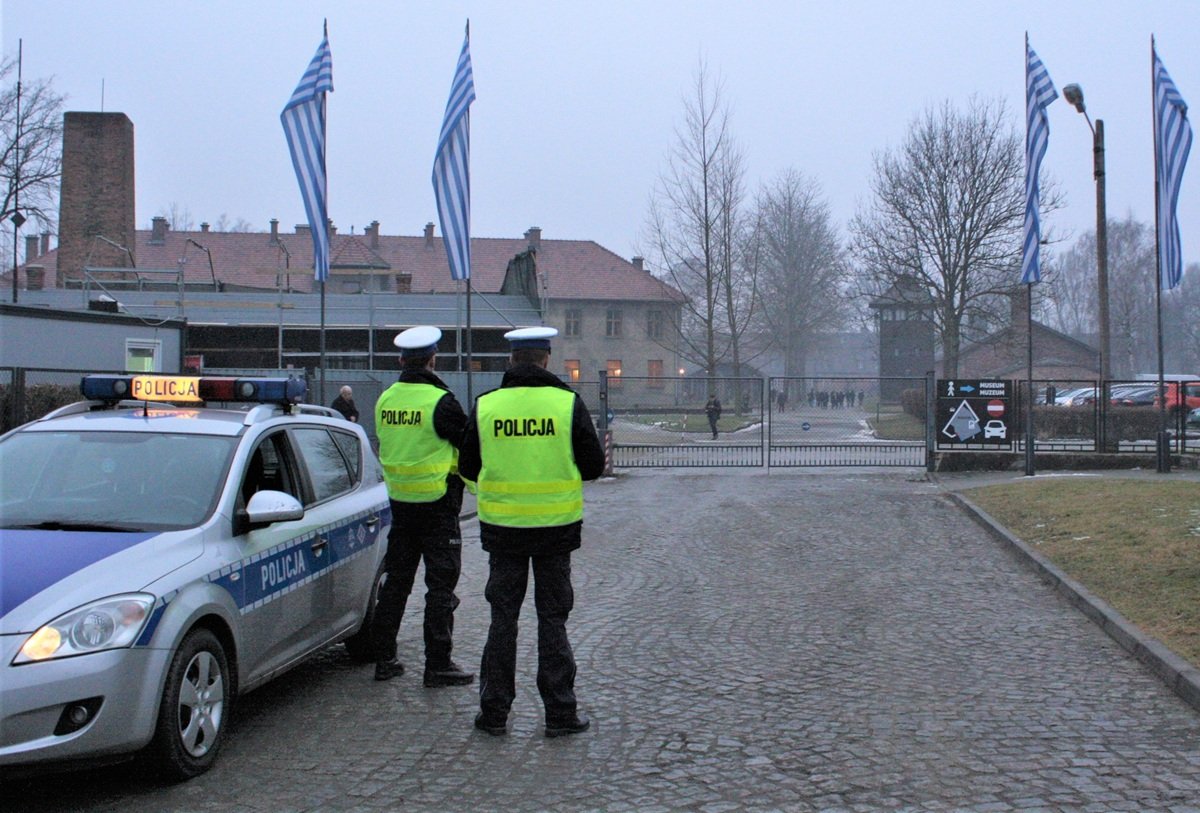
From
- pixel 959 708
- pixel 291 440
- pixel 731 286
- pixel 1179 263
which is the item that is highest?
pixel 731 286

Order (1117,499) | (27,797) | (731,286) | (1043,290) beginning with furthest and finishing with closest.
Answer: (731,286) → (1043,290) → (1117,499) → (27,797)

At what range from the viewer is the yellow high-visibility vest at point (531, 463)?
5379 millimetres

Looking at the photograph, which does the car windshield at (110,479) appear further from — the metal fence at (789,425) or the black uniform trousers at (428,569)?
the metal fence at (789,425)

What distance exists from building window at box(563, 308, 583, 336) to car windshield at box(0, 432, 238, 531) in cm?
6071

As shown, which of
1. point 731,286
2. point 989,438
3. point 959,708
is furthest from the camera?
point 731,286

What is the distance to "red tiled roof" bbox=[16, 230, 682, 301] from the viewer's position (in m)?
62.8

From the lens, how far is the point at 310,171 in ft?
53.1

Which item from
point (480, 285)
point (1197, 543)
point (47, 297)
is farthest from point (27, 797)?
point (480, 285)

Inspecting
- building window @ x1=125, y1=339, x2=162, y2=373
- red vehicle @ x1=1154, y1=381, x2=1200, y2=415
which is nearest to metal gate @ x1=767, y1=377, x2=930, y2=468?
red vehicle @ x1=1154, y1=381, x2=1200, y2=415

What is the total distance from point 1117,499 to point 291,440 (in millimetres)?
11058

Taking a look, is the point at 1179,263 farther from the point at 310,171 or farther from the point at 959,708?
the point at 959,708

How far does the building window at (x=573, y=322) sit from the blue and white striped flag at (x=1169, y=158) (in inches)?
1914

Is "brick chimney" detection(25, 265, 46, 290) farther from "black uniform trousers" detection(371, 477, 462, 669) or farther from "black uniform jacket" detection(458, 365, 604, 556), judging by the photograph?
"black uniform jacket" detection(458, 365, 604, 556)

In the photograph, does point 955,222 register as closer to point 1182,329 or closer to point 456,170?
point 456,170
